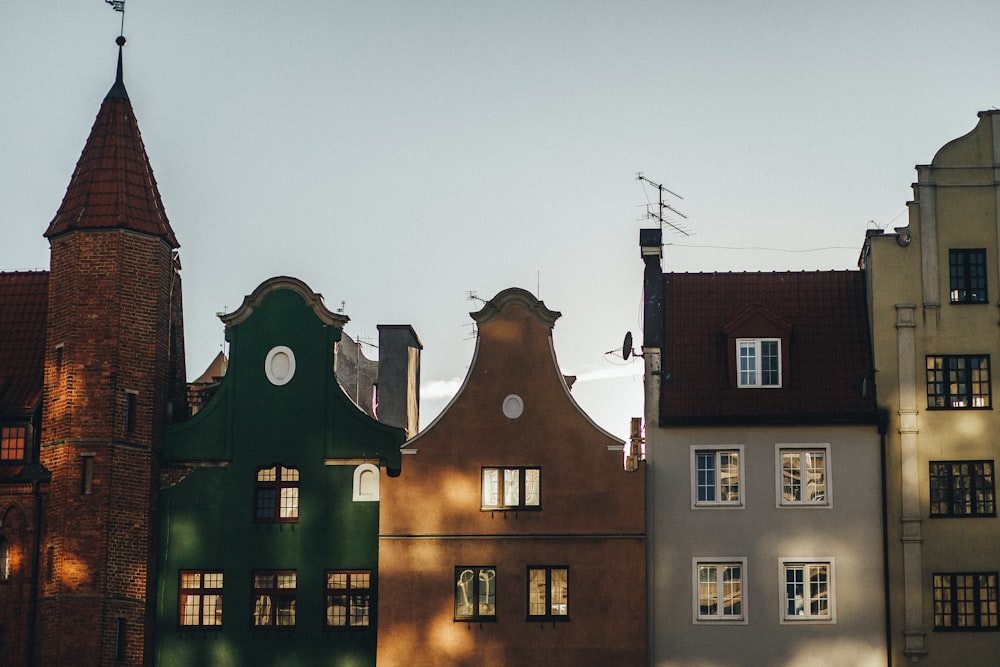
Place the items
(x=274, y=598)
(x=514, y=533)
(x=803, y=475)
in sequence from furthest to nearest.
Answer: (x=274, y=598) → (x=803, y=475) → (x=514, y=533)

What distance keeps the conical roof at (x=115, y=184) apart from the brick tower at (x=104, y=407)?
0.15 feet

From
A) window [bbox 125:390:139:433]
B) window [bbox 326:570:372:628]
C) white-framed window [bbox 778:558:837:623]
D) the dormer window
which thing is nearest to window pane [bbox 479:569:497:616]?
window [bbox 326:570:372:628]

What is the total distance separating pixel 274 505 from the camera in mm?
56312

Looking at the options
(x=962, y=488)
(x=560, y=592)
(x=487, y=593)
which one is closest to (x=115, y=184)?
(x=487, y=593)

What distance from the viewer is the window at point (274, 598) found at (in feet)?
182

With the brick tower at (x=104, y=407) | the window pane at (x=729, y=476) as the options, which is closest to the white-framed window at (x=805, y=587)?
the window pane at (x=729, y=476)

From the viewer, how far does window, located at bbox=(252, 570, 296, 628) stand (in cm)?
5544

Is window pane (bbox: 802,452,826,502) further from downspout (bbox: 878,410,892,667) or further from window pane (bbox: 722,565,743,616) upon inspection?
window pane (bbox: 722,565,743,616)

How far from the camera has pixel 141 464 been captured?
184ft

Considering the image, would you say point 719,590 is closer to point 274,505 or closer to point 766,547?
point 766,547

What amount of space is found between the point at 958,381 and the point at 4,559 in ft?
91.1

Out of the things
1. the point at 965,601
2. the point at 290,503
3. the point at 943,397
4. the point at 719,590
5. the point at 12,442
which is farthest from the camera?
the point at 12,442

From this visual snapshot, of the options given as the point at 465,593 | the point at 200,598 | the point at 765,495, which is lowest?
the point at 200,598

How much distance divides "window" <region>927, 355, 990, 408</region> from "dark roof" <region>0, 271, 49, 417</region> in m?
26.1
